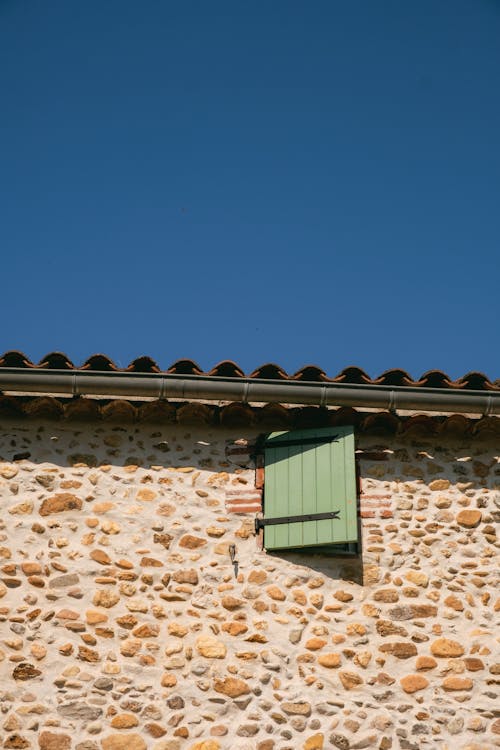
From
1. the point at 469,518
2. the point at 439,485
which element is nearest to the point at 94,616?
the point at 439,485

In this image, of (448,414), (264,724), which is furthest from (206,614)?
(448,414)

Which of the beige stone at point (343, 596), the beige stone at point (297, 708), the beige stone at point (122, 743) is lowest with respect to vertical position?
the beige stone at point (122, 743)

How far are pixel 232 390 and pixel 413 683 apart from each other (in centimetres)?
264

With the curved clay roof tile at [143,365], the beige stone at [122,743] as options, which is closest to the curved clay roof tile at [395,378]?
the curved clay roof tile at [143,365]

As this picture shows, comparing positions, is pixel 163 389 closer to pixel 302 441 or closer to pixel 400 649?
pixel 302 441

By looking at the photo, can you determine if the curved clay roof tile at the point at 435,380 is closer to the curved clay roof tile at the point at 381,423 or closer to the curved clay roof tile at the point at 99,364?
the curved clay roof tile at the point at 381,423

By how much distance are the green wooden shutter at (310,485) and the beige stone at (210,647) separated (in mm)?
843

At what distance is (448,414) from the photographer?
25.3ft

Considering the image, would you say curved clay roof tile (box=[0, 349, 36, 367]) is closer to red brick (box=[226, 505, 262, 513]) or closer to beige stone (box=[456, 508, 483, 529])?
red brick (box=[226, 505, 262, 513])

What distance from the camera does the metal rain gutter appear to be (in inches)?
294

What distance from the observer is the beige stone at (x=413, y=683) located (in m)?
6.68

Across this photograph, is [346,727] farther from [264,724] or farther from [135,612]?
[135,612]

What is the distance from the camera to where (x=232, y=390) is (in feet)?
24.6

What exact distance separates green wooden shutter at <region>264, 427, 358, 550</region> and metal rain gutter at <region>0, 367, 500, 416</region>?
33 centimetres
